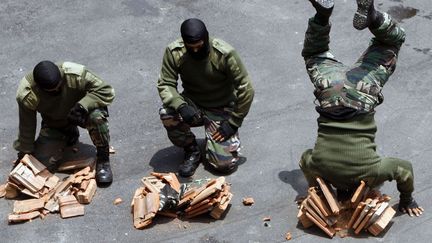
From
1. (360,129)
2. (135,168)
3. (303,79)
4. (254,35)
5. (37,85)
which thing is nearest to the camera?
(360,129)

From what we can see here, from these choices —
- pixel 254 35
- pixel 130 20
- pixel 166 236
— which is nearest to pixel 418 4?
pixel 254 35

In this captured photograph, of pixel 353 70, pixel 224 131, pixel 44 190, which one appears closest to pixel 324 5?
pixel 353 70

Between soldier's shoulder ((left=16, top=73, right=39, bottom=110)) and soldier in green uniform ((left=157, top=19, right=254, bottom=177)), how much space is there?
114 cm

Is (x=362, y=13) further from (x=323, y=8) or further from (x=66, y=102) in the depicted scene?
(x=66, y=102)

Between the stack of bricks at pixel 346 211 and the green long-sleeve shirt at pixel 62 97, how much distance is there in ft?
6.88

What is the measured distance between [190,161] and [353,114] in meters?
1.76

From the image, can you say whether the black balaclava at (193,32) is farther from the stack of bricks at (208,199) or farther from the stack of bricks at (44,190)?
the stack of bricks at (44,190)

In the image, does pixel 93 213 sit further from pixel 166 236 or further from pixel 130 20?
pixel 130 20

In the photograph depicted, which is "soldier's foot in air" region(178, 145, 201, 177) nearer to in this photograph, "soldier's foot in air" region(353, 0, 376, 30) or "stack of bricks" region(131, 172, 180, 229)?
"stack of bricks" region(131, 172, 180, 229)

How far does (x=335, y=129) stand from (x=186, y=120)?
1.41 meters

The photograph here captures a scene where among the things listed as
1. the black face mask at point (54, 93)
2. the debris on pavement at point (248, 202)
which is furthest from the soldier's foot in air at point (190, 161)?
the black face mask at point (54, 93)

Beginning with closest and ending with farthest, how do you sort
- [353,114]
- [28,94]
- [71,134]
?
1. [353,114]
2. [28,94]
3. [71,134]

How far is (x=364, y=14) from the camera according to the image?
688 centimetres

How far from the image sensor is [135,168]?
8078 millimetres
